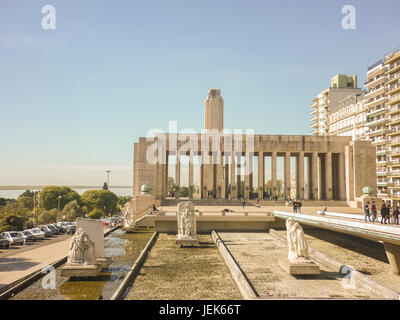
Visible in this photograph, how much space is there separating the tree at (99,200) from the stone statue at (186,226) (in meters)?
56.7

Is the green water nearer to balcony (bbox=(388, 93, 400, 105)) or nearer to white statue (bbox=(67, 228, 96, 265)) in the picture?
white statue (bbox=(67, 228, 96, 265))

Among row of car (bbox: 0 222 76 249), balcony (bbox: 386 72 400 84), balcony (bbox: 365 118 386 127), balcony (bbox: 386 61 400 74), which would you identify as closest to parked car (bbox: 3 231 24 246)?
row of car (bbox: 0 222 76 249)

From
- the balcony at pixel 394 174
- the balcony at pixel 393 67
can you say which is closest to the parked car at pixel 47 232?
the balcony at pixel 394 174

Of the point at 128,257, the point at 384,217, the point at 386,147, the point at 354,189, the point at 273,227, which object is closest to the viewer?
the point at 384,217

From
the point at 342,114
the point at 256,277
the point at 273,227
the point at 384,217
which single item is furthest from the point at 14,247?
the point at 342,114

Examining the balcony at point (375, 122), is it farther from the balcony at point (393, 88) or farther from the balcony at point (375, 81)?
the balcony at point (375, 81)

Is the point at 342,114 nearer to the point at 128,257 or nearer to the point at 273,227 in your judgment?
the point at 273,227

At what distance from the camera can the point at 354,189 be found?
4412 centimetres

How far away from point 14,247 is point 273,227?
64.5 feet

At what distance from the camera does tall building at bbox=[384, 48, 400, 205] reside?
156ft

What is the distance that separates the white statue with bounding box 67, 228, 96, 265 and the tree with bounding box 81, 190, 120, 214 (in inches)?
2494

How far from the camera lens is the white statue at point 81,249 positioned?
13.2 m

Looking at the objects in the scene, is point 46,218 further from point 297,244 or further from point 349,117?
point 349,117
